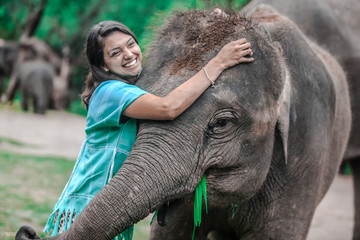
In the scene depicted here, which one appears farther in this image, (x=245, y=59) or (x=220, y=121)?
(x=245, y=59)

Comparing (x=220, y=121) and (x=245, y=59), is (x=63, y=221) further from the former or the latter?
(x=245, y=59)

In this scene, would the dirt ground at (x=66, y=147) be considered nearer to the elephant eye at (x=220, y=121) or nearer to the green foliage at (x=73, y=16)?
the elephant eye at (x=220, y=121)

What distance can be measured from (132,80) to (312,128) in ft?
4.54

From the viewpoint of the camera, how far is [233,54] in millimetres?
3195

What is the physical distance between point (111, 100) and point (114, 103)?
0.03 m

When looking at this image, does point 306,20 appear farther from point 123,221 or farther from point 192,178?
point 123,221

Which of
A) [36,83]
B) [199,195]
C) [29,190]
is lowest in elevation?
[36,83]

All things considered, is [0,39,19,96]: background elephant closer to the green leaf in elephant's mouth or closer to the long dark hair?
the long dark hair

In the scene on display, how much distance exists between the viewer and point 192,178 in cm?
296

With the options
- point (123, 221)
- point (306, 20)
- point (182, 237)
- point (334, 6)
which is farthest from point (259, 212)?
point (334, 6)

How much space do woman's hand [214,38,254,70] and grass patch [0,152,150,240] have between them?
2.76 metres

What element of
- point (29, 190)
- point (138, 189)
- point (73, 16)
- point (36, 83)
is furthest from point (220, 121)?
point (73, 16)

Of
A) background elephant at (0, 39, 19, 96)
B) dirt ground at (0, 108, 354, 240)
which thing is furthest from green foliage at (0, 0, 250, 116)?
dirt ground at (0, 108, 354, 240)

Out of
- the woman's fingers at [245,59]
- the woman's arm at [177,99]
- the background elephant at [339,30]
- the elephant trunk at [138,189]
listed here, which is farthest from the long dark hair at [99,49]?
the background elephant at [339,30]
